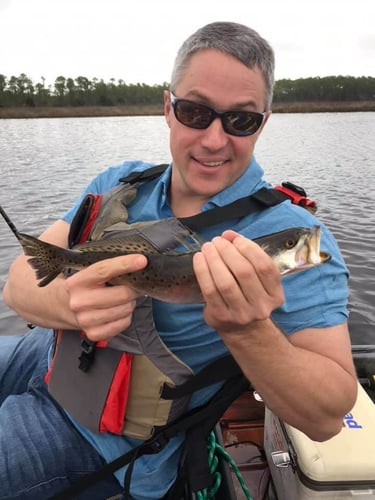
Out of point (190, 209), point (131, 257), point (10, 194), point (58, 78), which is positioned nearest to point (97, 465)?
point (131, 257)

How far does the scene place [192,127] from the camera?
2715 mm

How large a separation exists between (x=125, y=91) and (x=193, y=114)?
446 ft

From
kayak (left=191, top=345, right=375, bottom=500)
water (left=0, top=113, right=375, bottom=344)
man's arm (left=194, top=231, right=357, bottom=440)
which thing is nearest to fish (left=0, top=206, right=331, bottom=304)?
man's arm (left=194, top=231, right=357, bottom=440)

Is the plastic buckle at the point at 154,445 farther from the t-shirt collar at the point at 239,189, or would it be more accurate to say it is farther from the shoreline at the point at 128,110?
the shoreline at the point at 128,110

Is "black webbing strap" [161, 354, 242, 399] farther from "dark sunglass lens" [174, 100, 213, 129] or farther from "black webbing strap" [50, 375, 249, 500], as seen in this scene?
"dark sunglass lens" [174, 100, 213, 129]

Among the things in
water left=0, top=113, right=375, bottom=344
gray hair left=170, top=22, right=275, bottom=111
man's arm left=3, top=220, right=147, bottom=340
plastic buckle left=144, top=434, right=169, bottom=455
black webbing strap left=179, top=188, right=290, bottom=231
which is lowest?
water left=0, top=113, right=375, bottom=344

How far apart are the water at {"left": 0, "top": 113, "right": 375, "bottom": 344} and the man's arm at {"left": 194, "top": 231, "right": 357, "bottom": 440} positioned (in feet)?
20.0

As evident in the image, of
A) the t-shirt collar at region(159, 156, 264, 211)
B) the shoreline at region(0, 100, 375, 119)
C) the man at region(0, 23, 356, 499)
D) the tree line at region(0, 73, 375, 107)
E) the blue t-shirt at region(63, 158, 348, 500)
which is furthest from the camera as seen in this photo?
the tree line at region(0, 73, 375, 107)

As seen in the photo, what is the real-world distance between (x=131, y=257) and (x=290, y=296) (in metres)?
0.87

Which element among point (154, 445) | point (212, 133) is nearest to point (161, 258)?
point (212, 133)

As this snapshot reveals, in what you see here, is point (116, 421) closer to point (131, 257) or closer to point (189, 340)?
point (189, 340)

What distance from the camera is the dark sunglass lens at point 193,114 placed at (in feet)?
8.68

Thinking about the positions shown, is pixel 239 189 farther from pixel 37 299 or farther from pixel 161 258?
pixel 37 299

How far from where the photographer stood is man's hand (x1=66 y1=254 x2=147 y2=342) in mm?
1989
